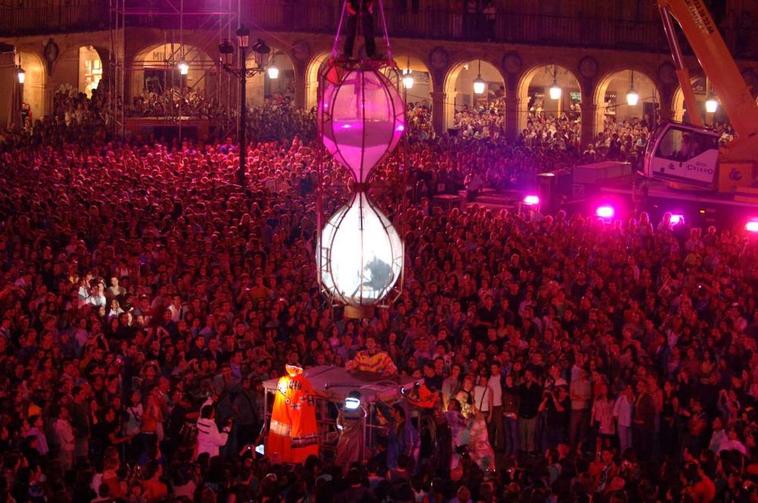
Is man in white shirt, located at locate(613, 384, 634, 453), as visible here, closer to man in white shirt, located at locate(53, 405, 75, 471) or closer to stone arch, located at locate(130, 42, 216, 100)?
man in white shirt, located at locate(53, 405, 75, 471)

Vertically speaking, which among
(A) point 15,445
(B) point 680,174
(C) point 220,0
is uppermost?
(C) point 220,0

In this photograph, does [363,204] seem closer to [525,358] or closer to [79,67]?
[525,358]

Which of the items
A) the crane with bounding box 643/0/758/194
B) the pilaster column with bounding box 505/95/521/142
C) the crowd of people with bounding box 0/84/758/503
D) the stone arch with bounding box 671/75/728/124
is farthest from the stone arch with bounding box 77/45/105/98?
the crane with bounding box 643/0/758/194

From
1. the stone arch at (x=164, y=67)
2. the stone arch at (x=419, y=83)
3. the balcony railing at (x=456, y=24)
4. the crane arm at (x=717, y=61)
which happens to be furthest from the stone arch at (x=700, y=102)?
the crane arm at (x=717, y=61)

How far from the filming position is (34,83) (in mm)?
40812

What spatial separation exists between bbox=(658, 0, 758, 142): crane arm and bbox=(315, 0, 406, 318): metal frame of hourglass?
17.8m

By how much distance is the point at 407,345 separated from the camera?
14.6 metres

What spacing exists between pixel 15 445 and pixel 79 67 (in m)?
30.8

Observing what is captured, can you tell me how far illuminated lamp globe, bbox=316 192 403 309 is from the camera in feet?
23.7

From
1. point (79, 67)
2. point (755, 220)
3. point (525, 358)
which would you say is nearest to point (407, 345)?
point (525, 358)

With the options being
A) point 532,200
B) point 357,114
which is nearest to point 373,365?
point 357,114

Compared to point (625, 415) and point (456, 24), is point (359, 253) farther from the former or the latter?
point (456, 24)

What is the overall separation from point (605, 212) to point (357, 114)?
18.5 meters

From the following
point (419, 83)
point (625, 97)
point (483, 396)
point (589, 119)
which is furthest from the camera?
point (419, 83)
